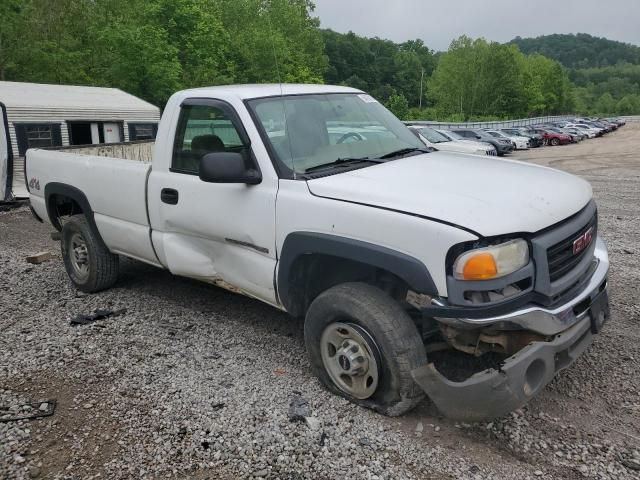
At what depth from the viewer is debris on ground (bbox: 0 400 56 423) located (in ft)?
11.1

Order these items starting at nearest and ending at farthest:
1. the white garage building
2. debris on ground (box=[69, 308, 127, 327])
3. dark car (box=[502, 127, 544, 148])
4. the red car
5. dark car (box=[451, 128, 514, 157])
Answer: debris on ground (box=[69, 308, 127, 327]), the white garage building, dark car (box=[451, 128, 514, 157]), dark car (box=[502, 127, 544, 148]), the red car

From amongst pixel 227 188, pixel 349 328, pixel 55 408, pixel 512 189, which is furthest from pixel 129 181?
pixel 512 189

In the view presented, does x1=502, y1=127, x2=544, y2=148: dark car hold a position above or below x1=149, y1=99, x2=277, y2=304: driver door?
below

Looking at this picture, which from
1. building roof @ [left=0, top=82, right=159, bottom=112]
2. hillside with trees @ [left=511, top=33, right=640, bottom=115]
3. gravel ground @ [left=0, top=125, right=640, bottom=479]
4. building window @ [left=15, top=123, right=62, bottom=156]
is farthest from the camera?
hillside with trees @ [left=511, top=33, right=640, bottom=115]

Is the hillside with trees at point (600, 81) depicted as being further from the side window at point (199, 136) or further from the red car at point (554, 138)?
the side window at point (199, 136)

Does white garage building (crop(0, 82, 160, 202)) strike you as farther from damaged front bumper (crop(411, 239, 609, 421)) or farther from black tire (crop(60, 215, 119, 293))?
damaged front bumper (crop(411, 239, 609, 421))

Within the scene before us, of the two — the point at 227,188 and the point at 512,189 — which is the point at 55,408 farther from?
the point at 512,189

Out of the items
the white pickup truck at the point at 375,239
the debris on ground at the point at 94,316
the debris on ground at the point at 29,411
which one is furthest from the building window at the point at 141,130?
the debris on ground at the point at 29,411

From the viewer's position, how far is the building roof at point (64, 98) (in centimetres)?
1323

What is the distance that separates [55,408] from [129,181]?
191 centimetres

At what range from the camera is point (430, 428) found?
3.18 meters

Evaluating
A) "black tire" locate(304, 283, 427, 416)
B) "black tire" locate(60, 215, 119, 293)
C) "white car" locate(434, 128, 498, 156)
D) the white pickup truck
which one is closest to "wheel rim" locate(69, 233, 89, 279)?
"black tire" locate(60, 215, 119, 293)

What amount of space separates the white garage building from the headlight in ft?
37.8

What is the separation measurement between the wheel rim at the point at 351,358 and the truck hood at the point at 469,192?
0.80m
